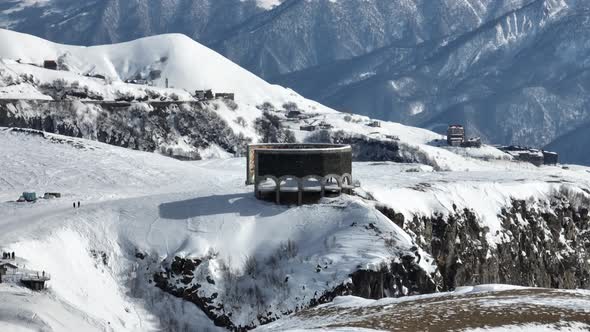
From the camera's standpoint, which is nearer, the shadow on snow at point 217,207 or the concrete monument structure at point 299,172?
the shadow on snow at point 217,207

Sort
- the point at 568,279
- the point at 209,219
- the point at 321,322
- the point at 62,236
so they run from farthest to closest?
the point at 568,279
the point at 209,219
the point at 62,236
the point at 321,322

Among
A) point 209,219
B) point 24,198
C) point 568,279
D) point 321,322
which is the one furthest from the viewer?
point 568,279

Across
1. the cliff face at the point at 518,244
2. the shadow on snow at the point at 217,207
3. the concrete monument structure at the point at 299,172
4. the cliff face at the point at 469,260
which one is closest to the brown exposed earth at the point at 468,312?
the cliff face at the point at 469,260

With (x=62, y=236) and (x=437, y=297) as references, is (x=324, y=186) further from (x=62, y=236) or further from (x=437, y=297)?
(x=437, y=297)

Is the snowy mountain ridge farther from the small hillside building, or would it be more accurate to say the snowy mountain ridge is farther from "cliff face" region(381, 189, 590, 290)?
the small hillside building

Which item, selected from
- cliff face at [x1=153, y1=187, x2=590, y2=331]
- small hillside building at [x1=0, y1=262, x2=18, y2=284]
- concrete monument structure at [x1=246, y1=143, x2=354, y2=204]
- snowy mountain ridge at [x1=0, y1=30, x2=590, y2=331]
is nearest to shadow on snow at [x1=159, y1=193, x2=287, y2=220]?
snowy mountain ridge at [x1=0, y1=30, x2=590, y2=331]

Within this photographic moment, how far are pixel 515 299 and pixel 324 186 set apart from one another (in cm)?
4649

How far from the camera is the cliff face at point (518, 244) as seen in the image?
115 m

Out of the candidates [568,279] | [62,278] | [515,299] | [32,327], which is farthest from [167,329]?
[568,279]

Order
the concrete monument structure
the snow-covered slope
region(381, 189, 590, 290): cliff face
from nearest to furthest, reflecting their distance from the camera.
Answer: the snow-covered slope → the concrete monument structure → region(381, 189, 590, 290): cliff face

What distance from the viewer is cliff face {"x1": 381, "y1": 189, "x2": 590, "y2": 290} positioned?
11488 centimetres

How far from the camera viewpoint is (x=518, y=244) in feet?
408

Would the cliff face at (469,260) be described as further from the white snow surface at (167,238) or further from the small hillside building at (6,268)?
the small hillside building at (6,268)

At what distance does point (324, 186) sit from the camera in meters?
116
